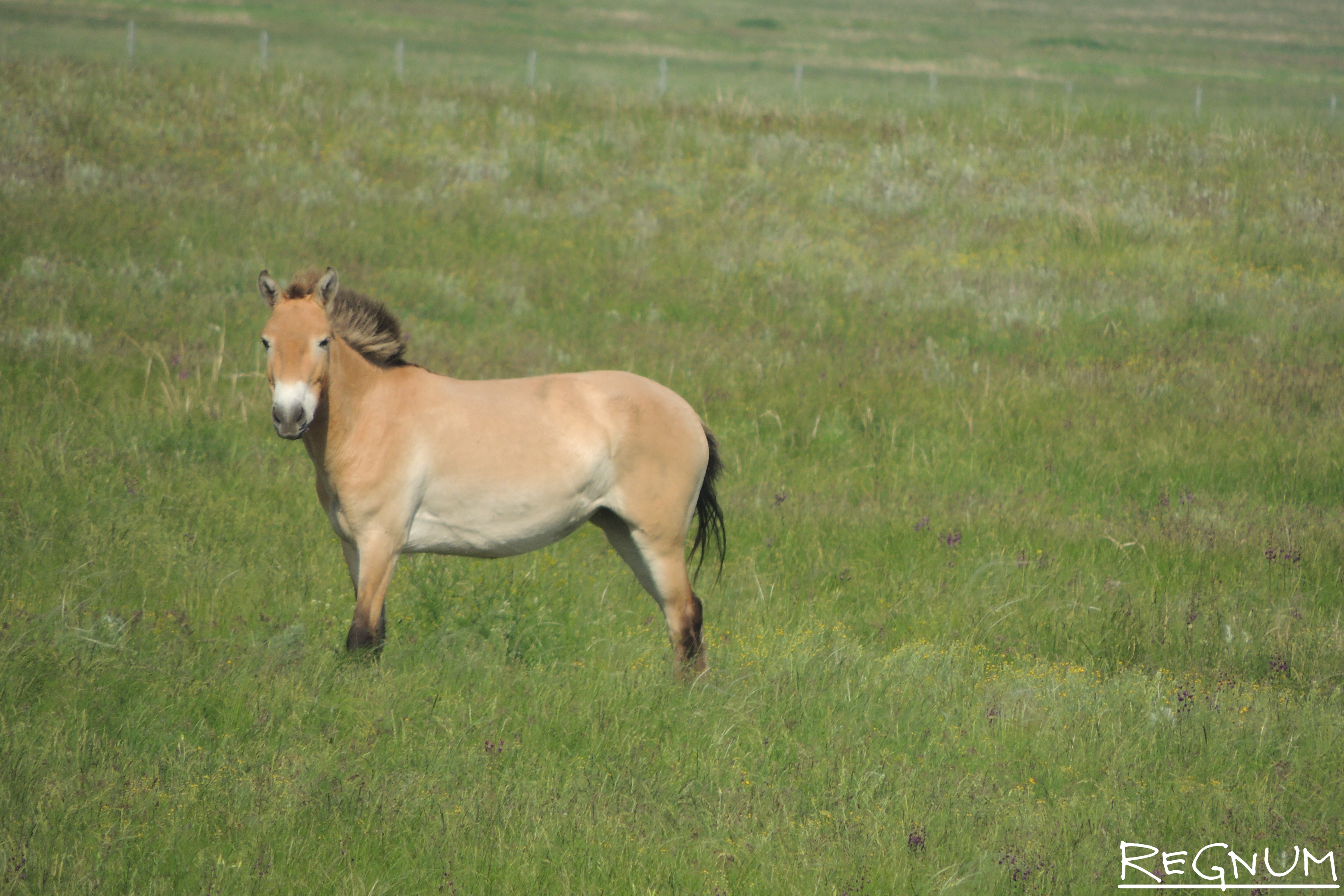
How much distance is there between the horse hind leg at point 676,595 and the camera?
6.05 m

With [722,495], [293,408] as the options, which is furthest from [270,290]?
[722,495]

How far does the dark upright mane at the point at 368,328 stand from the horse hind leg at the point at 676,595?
1.59 metres

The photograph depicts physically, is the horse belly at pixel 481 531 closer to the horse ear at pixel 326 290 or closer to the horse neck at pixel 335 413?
the horse neck at pixel 335 413

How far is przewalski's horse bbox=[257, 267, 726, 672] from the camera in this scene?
5.45m

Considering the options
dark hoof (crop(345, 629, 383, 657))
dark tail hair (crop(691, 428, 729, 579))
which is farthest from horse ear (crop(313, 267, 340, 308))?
dark tail hair (crop(691, 428, 729, 579))

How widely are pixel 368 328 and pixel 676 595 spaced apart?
7.33ft

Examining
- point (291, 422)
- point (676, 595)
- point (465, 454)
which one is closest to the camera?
point (291, 422)

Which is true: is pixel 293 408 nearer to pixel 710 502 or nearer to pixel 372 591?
pixel 372 591

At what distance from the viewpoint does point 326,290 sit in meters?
5.47

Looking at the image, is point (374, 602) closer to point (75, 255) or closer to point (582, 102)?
point (75, 255)

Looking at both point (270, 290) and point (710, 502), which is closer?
point (270, 290)

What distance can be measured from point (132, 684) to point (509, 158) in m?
16.2

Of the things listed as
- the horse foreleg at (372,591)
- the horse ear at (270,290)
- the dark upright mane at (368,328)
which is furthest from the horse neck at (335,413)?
the horse foreleg at (372,591)

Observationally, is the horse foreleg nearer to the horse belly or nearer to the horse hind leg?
the horse belly
